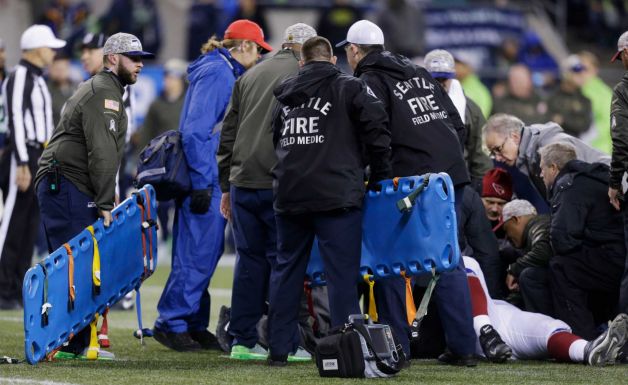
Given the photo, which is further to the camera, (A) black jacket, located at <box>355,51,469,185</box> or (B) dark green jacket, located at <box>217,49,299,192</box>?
(B) dark green jacket, located at <box>217,49,299,192</box>

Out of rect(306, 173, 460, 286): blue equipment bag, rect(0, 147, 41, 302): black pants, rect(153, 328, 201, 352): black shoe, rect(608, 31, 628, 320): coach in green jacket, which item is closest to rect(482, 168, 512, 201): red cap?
rect(608, 31, 628, 320): coach in green jacket

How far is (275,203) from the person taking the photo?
8.16m

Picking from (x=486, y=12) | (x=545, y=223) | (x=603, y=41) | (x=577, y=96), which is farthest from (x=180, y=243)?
(x=603, y=41)

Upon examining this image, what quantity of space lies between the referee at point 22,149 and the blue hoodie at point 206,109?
262 cm

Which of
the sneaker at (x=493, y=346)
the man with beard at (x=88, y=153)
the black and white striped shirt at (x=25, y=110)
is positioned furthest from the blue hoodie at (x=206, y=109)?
the black and white striped shirt at (x=25, y=110)

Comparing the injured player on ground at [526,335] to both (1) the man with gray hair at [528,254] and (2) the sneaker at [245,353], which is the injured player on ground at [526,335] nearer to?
(1) the man with gray hair at [528,254]

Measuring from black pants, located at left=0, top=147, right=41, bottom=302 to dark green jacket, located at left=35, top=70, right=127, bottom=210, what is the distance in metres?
3.50

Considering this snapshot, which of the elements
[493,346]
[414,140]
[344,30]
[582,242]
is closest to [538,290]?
[582,242]

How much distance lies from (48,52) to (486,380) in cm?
569

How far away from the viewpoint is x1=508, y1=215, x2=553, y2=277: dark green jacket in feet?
30.5

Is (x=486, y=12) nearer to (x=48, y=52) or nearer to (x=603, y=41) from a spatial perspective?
(x=603, y=41)

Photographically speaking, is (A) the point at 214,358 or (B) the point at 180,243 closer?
(A) the point at 214,358

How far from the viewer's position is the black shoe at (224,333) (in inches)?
375

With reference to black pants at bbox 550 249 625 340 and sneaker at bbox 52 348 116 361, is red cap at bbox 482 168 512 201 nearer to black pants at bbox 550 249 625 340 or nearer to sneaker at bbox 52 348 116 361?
black pants at bbox 550 249 625 340
